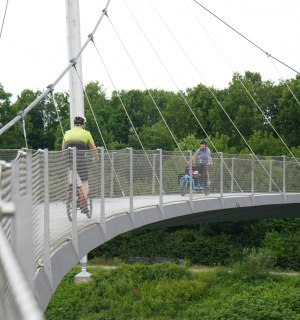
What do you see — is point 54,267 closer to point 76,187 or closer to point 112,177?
point 76,187

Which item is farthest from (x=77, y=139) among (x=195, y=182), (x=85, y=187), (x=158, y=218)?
(x=195, y=182)

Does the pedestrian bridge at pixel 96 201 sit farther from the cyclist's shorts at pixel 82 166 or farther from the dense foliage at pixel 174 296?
the dense foliage at pixel 174 296

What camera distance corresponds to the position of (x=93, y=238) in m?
7.87

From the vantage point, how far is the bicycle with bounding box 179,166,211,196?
12.7 meters

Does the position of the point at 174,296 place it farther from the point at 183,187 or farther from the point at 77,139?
the point at 77,139

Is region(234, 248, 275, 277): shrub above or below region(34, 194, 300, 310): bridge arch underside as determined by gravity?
below

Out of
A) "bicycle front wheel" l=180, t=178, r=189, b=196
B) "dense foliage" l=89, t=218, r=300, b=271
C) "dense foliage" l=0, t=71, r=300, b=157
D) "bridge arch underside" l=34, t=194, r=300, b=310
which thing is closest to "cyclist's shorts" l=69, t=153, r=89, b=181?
"bridge arch underside" l=34, t=194, r=300, b=310

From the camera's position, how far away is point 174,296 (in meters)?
27.7

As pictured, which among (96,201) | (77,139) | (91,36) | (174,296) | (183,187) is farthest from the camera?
(174,296)

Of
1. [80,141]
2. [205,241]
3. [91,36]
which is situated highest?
[91,36]

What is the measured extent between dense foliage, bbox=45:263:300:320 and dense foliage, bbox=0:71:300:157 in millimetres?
9679

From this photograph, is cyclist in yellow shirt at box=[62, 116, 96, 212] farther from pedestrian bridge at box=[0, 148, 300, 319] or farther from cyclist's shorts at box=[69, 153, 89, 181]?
pedestrian bridge at box=[0, 148, 300, 319]

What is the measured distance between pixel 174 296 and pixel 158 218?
17.3 m

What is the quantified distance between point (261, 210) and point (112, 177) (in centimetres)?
830
